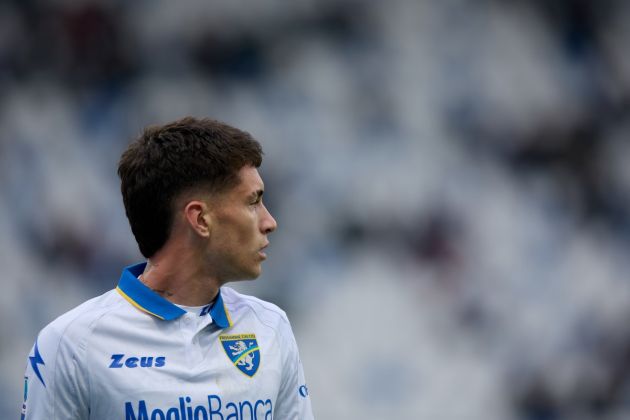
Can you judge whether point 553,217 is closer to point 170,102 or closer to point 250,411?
point 170,102

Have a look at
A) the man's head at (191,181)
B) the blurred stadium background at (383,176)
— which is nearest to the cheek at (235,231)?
the man's head at (191,181)

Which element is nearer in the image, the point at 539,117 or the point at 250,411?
the point at 250,411

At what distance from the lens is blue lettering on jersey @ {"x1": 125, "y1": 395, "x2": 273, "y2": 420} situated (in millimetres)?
1938

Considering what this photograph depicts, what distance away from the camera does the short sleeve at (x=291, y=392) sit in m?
2.13

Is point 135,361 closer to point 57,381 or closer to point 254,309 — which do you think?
point 57,381

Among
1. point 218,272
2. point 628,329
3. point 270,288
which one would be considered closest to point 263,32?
point 270,288

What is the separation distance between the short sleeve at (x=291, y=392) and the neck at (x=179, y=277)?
217 millimetres

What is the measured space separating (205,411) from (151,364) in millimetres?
130

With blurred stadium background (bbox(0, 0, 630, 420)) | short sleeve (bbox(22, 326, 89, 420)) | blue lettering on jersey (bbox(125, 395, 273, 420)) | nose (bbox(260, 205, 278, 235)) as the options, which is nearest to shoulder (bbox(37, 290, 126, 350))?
short sleeve (bbox(22, 326, 89, 420))

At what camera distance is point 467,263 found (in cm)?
467

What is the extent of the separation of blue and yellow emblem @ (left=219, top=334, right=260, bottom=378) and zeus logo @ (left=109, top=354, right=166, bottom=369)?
0.43ft

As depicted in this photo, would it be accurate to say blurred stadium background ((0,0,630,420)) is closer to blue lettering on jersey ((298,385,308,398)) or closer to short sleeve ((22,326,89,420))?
blue lettering on jersey ((298,385,308,398))

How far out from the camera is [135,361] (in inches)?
77.7

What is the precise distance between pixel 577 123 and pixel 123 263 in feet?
6.75
